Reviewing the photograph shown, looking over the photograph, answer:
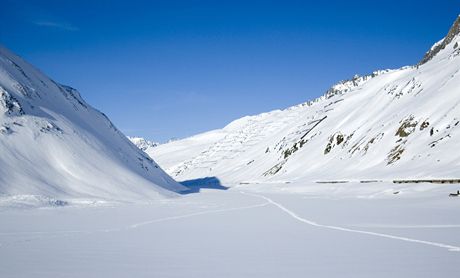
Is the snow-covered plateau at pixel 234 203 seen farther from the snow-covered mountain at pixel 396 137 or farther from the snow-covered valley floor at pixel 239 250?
the snow-covered mountain at pixel 396 137

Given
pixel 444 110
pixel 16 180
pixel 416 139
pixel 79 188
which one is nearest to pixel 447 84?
pixel 444 110

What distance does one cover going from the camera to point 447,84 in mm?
88500

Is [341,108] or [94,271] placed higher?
[341,108]

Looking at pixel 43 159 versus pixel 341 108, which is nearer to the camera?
pixel 43 159

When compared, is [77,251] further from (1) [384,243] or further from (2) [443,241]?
(2) [443,241]

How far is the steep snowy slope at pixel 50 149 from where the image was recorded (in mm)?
46531

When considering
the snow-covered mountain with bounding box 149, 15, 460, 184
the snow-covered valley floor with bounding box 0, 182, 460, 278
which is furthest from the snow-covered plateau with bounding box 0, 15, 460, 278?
the snow-covered mountain with bounding box 149, 15, 460, 184

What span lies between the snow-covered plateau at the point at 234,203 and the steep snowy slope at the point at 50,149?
9.3 inches

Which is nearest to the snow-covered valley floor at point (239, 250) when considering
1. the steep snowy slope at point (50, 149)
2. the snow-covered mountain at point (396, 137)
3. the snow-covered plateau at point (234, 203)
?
the snow-covered plateau at point (234, 203)

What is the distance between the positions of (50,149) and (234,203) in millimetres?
28125

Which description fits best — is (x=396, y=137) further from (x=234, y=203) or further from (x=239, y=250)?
(x=239, y=250)

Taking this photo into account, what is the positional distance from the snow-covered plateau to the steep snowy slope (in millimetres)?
235

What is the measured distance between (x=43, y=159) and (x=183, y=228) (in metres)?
39.7

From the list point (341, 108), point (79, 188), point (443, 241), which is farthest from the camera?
point (341, 108)
